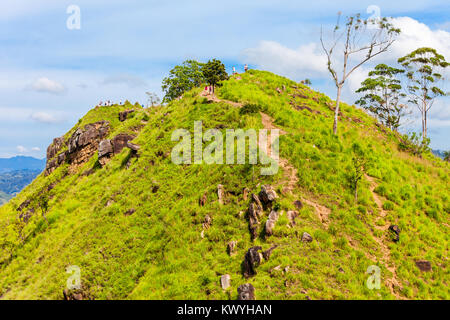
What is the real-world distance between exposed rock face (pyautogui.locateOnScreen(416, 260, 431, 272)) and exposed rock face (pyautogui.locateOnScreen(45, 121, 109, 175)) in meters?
44.6

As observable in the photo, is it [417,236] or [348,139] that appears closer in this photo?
[417,236]

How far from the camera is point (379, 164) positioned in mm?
18391

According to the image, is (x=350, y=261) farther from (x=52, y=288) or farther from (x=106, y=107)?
(x=106, y=107)

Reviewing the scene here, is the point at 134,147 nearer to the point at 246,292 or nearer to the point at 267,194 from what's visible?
the point at 267,194

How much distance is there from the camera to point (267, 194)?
14484 millimetres

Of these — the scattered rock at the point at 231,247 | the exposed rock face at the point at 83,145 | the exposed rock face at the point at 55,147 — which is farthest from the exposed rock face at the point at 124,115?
the scattered rock at the point at 231,247

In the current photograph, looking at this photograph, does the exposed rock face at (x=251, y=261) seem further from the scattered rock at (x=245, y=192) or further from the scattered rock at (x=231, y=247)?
the scattered rock at (x=245, y=192)

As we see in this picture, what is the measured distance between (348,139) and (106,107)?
48.1 m

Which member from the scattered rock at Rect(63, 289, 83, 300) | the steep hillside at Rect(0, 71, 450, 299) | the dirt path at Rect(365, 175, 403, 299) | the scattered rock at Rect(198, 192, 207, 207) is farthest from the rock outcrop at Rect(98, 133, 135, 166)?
the dirt path at Rect(365, 175, 403, 299)

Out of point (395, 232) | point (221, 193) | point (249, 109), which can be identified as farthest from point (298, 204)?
point (249, 109)

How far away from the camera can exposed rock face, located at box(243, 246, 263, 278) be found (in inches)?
458

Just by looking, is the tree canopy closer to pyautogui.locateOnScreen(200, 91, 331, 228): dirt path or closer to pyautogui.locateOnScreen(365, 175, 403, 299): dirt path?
pyautogui.locateOnScreen(200, 91, 331, 228): dirt path

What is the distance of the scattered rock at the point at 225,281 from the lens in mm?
11531
